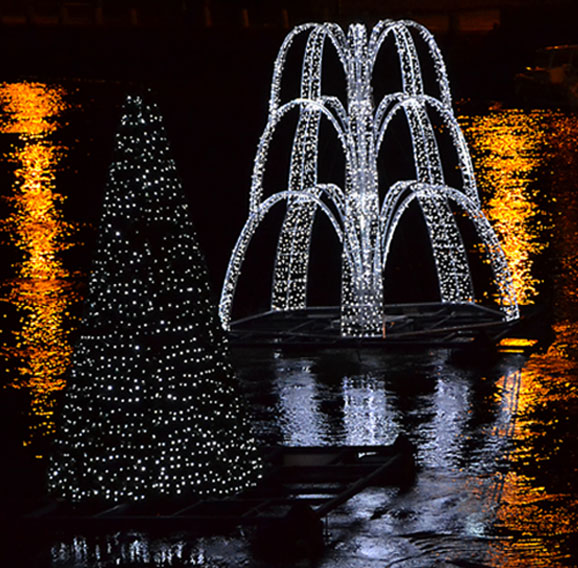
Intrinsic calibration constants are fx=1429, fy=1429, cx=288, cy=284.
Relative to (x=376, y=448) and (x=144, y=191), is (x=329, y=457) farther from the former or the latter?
(x=144, y=191)

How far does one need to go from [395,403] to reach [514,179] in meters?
13.0

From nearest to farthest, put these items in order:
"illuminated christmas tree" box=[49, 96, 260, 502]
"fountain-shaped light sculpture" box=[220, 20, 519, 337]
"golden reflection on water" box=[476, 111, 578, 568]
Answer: "golden reflection on water" box=[476, 111, 578, 568] → "illuminated christmas tree" box=[49, 96, 260, 502] → "fountain-shaped light sculpture" box=[220, 20, 519, 337]

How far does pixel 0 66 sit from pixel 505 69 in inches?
662

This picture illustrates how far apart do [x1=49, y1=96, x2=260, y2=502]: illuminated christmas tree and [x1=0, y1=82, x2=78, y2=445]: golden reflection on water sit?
2.35 meters

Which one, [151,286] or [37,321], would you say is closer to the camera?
[151,286]

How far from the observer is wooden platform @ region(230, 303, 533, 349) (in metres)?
13.9

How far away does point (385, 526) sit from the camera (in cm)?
834

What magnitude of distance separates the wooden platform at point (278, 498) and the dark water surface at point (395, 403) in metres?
0.13

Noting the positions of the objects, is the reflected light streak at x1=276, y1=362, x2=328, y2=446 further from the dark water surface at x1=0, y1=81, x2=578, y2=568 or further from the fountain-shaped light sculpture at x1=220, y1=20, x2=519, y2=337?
the fountain-shaped light sculpture at x1=220, y1=20, x2=519, y2=337

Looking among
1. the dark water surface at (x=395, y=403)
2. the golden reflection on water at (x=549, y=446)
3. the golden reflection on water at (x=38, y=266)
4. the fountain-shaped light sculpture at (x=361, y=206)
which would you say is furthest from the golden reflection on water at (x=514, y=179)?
the golden reflection on water at (x=38, y=266)

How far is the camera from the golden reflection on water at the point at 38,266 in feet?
42.3

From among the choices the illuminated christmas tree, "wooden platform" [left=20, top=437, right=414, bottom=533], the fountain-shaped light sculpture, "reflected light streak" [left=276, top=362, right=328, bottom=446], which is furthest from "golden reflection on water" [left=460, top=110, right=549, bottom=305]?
the illuminated christmas tree

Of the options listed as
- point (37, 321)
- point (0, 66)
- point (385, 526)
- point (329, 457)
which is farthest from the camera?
point (0, 66)

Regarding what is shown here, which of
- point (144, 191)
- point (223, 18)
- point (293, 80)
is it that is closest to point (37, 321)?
point (144, 191)
